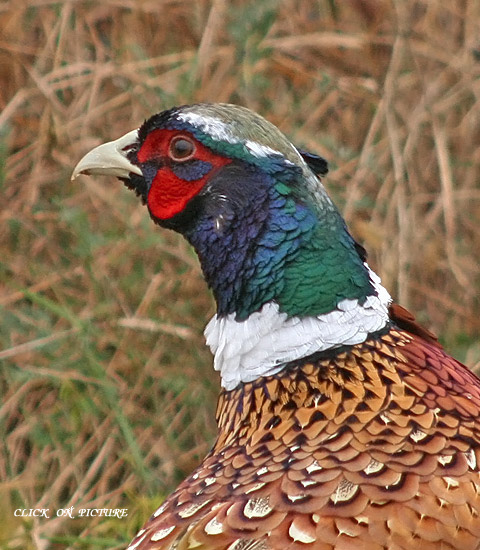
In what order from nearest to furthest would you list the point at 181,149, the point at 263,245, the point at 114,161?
the point at 263,245
the point at 181,149
the point at 114,161

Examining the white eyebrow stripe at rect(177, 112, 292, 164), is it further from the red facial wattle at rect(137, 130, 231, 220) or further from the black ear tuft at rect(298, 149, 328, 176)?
the black ear tuft at rect(298, 149, 328, 176)

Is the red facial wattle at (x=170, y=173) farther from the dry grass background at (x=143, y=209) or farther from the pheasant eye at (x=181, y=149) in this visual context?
the dry grass background at (x=143, y=209)

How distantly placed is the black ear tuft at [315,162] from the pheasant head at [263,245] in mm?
66

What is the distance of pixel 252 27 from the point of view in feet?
13.8

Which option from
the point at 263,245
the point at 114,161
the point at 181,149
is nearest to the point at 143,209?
the point at 114,161

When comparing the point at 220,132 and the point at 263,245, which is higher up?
the point at 220,132

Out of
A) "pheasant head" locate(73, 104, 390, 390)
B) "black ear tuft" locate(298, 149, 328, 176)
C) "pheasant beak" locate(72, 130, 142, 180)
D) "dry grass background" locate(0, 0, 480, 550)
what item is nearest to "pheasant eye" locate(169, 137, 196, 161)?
"pheasant head" locate(73, 104, 390, 390)

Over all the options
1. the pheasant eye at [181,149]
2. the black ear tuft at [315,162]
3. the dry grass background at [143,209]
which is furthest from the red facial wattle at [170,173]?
the dry grass background at [143,209]

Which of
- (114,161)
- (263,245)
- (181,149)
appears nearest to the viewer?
(263,245)

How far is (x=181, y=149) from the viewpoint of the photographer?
2.53 metres

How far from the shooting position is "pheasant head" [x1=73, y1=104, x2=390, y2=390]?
7.93 ft

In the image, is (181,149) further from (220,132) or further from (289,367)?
(289,367)

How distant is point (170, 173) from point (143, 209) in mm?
1612

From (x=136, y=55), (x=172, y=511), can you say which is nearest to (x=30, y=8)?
(x=136, y=55)
